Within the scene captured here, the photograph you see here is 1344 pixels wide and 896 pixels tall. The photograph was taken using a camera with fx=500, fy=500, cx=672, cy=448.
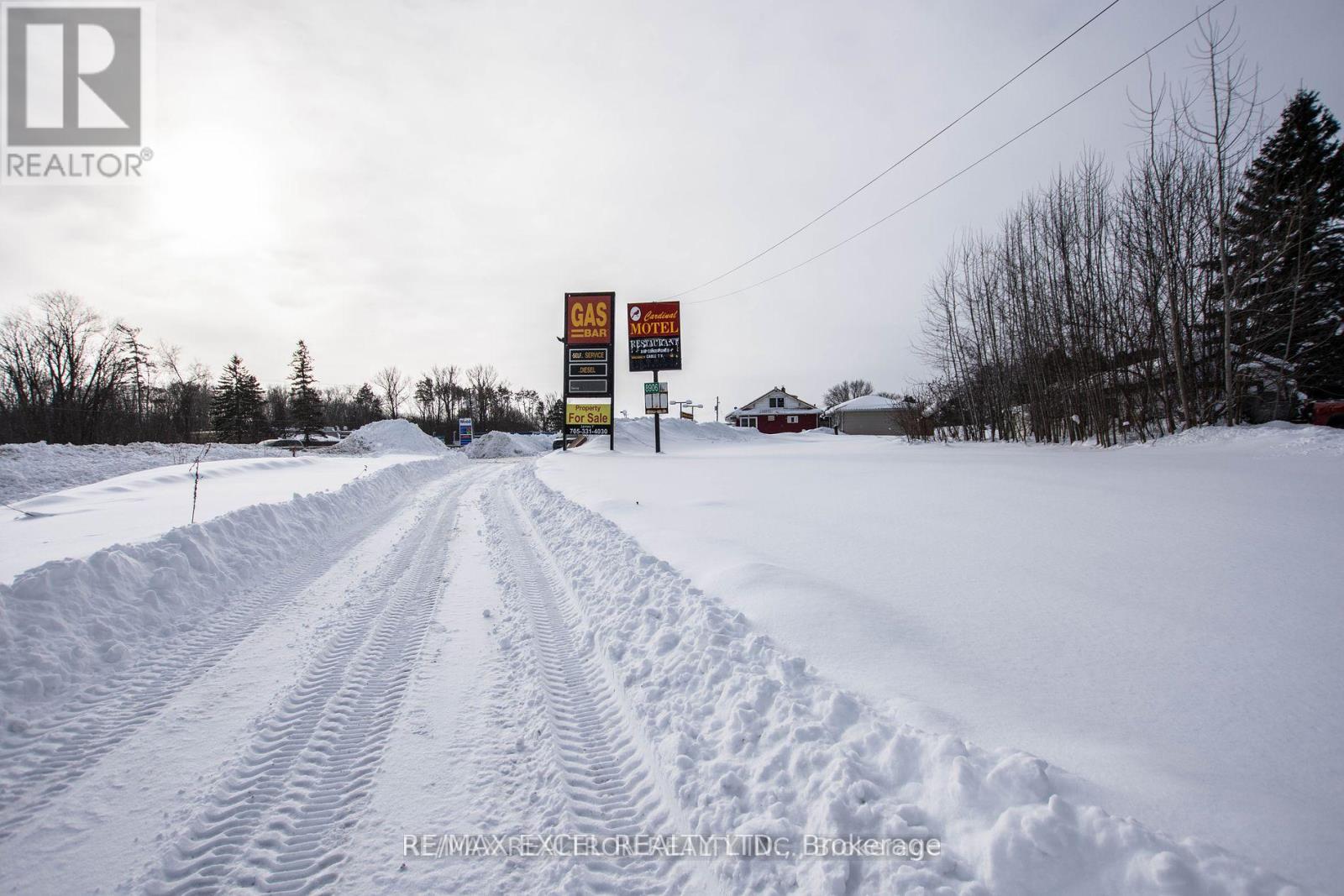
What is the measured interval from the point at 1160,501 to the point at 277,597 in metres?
10.3

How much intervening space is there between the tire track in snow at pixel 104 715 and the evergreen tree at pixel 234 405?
167 ft

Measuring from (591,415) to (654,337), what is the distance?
5044 millimetres

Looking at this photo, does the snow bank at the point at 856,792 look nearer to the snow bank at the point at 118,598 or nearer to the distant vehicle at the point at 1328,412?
the snow bank at the point at 118,598

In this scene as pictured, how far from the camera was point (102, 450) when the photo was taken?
66.2ft

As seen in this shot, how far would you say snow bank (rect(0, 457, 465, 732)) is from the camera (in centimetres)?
351

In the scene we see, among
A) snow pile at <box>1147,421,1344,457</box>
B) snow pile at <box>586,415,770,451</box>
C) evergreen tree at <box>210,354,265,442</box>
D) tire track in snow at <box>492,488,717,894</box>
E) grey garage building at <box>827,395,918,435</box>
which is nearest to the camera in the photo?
tire track in snow at <box>492,488,717,894</box>

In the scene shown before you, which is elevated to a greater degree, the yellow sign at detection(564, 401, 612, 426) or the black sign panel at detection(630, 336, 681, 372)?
the black sign panel at detection(630, 336, 681, 372)

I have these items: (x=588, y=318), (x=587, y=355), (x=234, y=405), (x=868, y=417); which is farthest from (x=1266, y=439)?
(x=234, y=405)

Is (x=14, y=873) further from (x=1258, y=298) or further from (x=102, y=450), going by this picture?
(x=102, y=450)

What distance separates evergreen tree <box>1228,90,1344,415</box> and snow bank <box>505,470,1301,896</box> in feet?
53.2

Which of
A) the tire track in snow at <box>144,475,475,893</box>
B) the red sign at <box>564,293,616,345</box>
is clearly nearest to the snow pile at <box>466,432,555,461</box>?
the red sign at <box>564,293,616,345</box>

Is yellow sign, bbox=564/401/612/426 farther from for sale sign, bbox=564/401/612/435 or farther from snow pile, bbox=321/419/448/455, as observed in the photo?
snow pile, bbox=321/419/448/455

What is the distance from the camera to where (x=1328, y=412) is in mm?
13336

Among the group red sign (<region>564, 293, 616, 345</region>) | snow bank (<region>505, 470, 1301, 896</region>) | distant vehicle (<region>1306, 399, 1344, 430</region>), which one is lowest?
snow bank (<region>505, 470, 1301, 896</region>)
